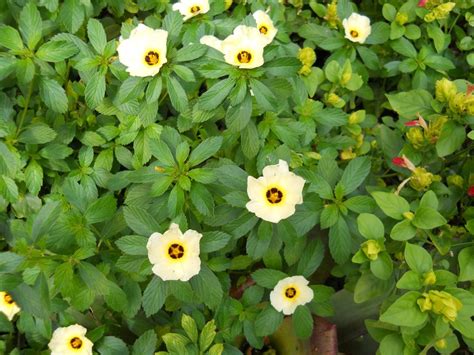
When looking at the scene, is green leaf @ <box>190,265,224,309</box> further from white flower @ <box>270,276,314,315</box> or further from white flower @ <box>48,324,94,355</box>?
white flower @ <box>48,324,94,355</box>

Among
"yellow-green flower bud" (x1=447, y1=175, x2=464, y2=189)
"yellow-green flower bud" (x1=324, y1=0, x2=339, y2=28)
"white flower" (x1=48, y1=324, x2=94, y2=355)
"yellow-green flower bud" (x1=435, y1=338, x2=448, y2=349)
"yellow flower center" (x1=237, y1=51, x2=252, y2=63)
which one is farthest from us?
"yellow-green flower bud" (x1=324, y1=0, x2=339, y2=28)

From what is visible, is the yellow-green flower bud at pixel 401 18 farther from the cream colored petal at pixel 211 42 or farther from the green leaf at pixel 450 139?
the cream colored petal at pixel 211 42

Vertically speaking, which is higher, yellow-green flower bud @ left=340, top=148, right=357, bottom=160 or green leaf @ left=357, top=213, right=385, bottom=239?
green leaf @ left=357, top=213, right=385, bottom=239

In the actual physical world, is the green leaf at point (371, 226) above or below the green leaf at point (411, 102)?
below

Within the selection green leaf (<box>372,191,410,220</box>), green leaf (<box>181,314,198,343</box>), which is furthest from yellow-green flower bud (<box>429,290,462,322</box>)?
green leaf (<box>181,314,198,343</box>)

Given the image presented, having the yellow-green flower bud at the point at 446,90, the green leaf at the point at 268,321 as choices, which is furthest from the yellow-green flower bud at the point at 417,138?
the green leaf at the point at 268,321

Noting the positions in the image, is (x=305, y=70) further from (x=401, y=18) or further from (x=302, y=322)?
(x=302, y=322)

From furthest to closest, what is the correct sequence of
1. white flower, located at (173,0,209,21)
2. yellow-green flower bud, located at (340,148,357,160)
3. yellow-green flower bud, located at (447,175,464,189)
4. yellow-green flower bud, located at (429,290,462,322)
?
yellow-green flower bud, located at (340,148,357,160) → white flower, located at (173,0,209,21) → yellow-green flower bud, located at (447,175,464,189) → yellow-green flower bud, located at (429,290,462,322)
